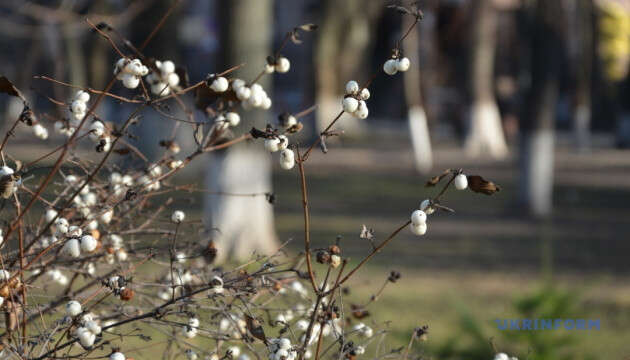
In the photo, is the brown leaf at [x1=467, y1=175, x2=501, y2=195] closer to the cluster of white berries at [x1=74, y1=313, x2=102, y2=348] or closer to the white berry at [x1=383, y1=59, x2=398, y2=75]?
the white berry at [x1=383, y1=59, x2=398, y2=75]

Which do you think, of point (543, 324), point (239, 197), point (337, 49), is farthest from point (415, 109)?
point (543, 324)

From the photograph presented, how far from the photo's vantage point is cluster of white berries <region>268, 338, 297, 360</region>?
191 cm

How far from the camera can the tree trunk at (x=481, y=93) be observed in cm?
2092

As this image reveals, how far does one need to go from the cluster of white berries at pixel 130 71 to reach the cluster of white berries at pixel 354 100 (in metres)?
0.41

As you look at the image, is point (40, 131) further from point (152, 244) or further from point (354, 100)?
point (354, 100)

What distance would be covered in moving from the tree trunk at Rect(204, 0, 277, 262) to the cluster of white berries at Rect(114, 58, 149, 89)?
6.53 meters

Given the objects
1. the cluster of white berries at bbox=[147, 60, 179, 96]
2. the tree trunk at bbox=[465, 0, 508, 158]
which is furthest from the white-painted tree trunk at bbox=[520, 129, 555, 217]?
the cluster of white berries at bbox=[147, 60, 179, 96]

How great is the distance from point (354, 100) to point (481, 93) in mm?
19782

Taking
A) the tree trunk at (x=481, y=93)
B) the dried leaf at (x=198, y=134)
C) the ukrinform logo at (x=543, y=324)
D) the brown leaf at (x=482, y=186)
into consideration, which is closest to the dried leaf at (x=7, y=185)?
the dried leaf at (x=198, y=134)

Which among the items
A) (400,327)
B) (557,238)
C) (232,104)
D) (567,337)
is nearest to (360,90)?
(232,104)

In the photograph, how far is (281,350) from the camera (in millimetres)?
1918

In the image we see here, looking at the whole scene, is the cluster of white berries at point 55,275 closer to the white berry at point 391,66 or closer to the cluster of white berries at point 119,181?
the cluster of white berries at point 119,181

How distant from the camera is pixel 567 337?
4.88 metres

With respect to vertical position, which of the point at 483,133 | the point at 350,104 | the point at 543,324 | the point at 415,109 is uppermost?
the point at 350,104
